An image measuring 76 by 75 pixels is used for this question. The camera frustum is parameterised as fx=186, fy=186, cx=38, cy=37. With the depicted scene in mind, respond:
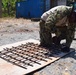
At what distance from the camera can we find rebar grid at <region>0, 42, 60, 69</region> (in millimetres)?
4020

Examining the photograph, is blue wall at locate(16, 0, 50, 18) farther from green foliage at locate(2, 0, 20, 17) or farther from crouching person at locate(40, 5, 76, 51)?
crouching person at locate(40, 5, 76, 51)

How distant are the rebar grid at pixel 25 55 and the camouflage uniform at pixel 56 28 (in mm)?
336

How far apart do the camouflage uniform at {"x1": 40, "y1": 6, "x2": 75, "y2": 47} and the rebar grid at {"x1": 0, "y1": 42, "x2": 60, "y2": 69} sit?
34 centimetres

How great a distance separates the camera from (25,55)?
444cm

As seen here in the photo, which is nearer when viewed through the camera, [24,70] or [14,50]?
[24,70]

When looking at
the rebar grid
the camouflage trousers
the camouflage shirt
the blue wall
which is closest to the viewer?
the rebar grid

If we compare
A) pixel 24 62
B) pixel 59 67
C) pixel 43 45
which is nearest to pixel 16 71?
pixel 24 62

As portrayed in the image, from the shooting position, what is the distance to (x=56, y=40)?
530cm

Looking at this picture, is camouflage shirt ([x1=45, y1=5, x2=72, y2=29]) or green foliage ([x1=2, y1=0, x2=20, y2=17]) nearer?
camouflage shirt ([x1=45, y1=5, x2=72, y2=29])

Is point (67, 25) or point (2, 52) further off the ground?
point (67, 25)

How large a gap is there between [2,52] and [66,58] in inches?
62.3

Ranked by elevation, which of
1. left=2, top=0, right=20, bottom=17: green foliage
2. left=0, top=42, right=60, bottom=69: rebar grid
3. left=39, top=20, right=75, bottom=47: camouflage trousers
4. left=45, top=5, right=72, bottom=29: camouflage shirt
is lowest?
left=2, top=0, right=20, bottom=17: green foliage

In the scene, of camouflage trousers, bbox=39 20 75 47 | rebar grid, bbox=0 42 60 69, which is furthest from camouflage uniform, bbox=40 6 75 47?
rebar grid, bbox=0 42 60 69

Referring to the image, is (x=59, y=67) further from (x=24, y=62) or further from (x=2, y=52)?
(x=2, y=52)
